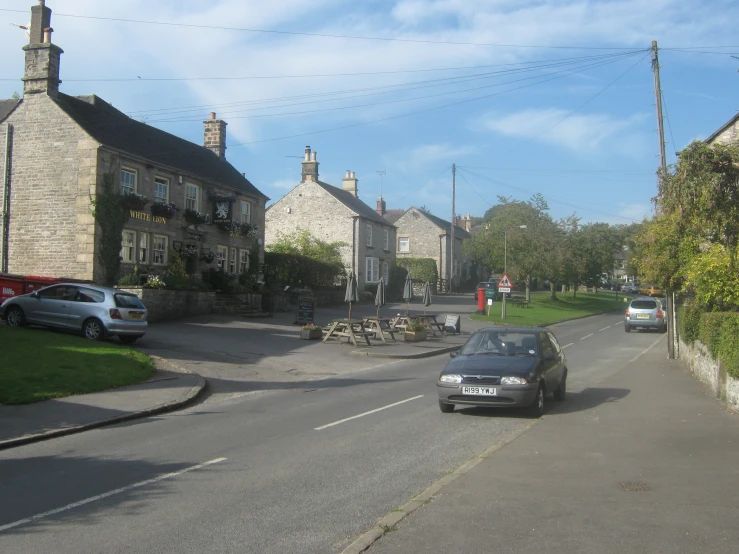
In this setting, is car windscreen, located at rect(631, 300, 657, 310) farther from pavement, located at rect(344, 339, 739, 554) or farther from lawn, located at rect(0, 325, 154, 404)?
lawn, located at rect(0, 325, 154, 404)

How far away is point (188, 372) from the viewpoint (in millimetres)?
16453

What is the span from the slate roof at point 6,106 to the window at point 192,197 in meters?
7.74

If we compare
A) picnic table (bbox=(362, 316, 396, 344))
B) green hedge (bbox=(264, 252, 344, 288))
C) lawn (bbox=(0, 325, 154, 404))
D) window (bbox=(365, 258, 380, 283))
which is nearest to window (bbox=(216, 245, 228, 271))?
green hedge (bbox=(264, 252, 344, 288))

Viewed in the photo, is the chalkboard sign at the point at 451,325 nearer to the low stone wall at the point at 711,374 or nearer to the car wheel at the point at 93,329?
the low stone wall at the point at 711,374

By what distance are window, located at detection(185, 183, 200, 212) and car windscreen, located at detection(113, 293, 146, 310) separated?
12946 mm

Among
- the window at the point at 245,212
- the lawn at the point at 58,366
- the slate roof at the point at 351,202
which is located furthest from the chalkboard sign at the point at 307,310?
the slate roof at the point at 351,202

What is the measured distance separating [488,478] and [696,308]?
44.5 ft

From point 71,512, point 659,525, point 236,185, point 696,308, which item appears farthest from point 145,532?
point 236,185

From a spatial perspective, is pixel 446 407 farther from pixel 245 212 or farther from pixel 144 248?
pixel 245 212

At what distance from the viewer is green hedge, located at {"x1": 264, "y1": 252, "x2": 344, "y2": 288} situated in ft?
134

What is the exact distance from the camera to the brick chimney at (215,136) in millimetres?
40000

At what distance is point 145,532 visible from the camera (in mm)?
5641

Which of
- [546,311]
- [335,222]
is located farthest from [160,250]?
[546,311]

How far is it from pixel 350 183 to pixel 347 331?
36.3m
